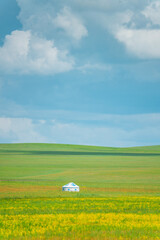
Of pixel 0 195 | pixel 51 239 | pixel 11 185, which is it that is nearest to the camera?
pixel 51 239

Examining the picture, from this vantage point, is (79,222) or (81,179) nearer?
(79,222)

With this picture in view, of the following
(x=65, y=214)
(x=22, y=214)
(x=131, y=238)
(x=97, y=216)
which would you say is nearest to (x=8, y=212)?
(x=22, y=214)

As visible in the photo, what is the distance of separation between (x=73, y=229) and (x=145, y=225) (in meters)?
4.02

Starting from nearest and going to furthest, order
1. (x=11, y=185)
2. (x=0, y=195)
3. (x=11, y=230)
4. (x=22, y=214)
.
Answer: (x=11, y=230) < (x=22, y=214) < (x=0, y=195) < (x=11, y=185)

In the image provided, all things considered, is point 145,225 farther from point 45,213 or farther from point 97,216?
point 45,213

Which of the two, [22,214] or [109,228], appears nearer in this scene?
[109,228]

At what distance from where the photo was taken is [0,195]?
43875 mm

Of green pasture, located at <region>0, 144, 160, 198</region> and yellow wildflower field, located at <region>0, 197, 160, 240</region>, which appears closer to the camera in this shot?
yellow wildflower field, located at <region>0, 197, 160, 240</region>

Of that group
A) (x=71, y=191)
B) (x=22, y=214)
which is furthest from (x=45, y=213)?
(x=71, y=191)

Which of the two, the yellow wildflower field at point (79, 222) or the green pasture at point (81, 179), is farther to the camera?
the green pasture at point (81, 179)

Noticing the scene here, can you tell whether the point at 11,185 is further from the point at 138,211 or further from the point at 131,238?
the point at 131,238

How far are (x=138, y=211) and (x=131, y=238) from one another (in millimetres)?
10059

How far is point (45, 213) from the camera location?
28.0 metres

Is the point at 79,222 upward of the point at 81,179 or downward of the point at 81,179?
downward
